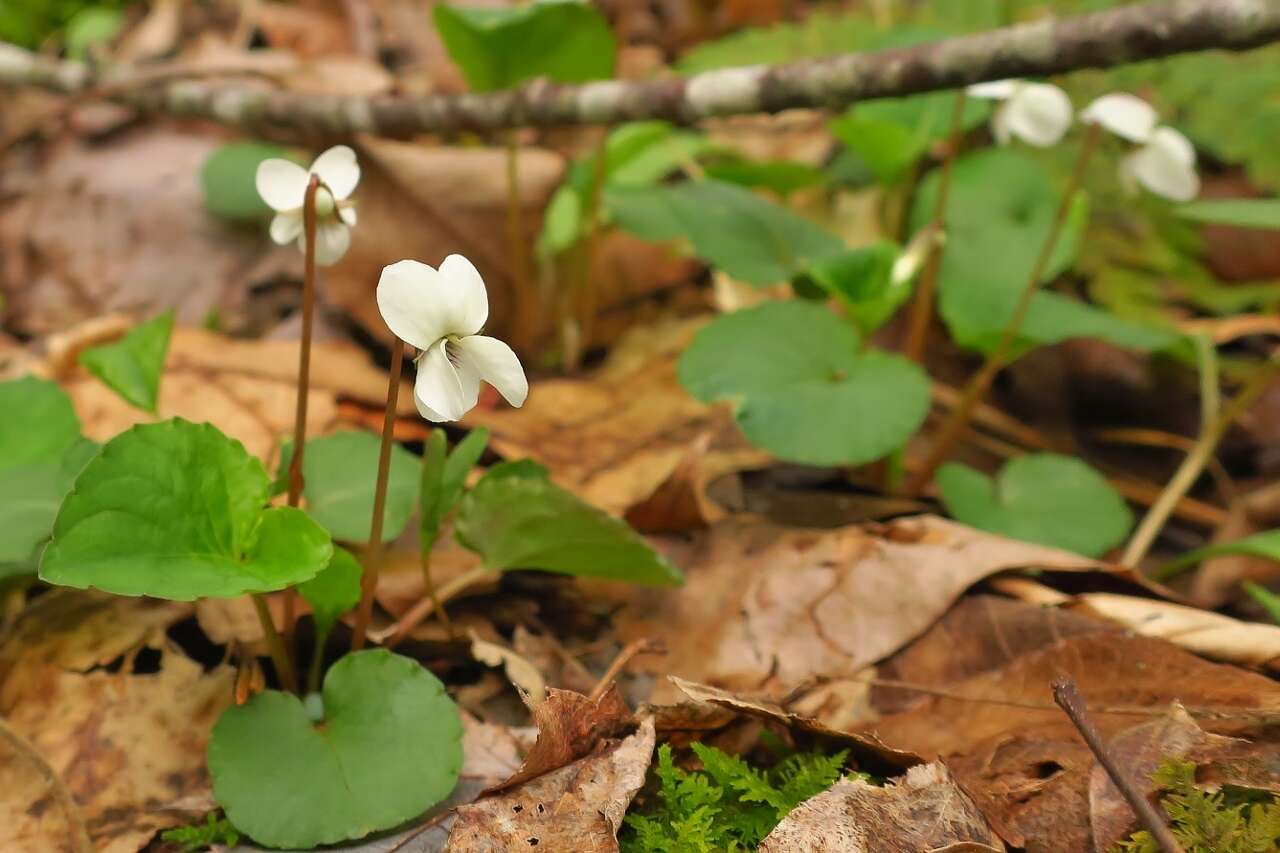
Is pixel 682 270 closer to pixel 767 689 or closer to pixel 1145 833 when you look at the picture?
pixel 767 689

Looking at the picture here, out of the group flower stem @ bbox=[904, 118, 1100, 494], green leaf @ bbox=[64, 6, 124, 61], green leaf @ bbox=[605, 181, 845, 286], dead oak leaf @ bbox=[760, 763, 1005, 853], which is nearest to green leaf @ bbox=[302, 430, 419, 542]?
dead oak leaf @ bbox=[760, 763, 1005, 853]

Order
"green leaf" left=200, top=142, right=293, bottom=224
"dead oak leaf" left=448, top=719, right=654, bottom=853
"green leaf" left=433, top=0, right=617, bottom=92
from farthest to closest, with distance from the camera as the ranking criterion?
"green leaf" left=200, top=142, right=293, bottom=224
"green leaf" left=433, top=0, right=617, bottom=92
"dead oak leaf" left=448, top=719, right=654, bottom=853

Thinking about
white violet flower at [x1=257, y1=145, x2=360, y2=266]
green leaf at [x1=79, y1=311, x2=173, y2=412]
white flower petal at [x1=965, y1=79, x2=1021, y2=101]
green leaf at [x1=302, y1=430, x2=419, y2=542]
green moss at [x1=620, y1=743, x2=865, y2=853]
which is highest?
white flower petal at [x1=965, y1=79, x2=1021, y2=101]

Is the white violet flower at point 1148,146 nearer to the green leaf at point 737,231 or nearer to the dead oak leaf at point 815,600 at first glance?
the green leaf at point 737,231

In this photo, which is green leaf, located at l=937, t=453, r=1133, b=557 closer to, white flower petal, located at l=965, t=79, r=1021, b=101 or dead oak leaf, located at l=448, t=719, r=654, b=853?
white flower petal, located at l=965, t=79, r=1021, b=101

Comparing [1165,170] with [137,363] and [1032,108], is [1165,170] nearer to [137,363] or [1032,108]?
[1032,108]

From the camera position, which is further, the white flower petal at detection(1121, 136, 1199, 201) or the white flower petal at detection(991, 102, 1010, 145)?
the white flower petal at detection(991, 102, 1010, 145)

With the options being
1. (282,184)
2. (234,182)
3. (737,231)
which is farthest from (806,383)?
(234,182)
